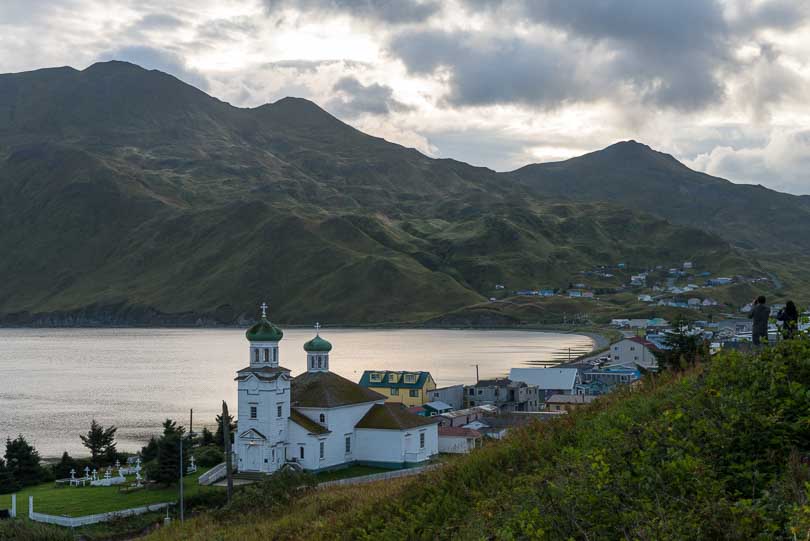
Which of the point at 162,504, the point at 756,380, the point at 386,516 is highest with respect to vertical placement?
the point at 756,380

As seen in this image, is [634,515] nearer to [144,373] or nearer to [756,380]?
[756,380]

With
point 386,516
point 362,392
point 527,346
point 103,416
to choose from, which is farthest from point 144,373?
point 386,516

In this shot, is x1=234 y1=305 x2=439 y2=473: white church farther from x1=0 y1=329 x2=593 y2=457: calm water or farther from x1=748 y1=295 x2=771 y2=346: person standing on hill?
x1=748 y1=295 x2=771 y2=346: person standing on hill

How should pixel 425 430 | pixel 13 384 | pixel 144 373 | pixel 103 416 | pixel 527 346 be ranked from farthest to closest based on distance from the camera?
pixel 527 346 < pixel 144 373 < pixel 13 384 < pixel 103 416 < pixel 425 430

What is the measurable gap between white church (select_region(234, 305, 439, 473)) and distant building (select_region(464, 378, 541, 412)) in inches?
828

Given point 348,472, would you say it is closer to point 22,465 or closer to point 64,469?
point 64,469

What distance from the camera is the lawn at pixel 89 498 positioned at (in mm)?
36438

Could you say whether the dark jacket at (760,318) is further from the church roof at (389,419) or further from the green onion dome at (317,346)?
the green onion dome at (317,346)

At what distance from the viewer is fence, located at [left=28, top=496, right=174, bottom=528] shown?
33.9 meters

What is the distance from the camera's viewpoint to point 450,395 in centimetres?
6812

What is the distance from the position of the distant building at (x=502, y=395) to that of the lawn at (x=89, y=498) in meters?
31.2

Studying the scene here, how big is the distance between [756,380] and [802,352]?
94 centimetres

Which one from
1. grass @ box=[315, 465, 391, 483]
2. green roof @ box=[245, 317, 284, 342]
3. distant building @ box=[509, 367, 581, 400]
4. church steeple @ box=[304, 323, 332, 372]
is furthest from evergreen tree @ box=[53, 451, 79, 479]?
distant building @ box=[509, 367, 581, 400]

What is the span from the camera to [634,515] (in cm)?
825
